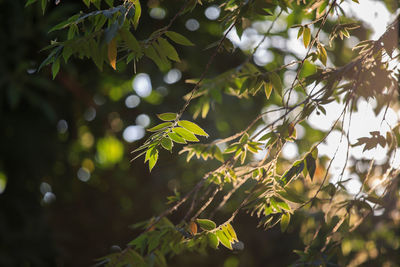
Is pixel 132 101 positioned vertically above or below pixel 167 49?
below

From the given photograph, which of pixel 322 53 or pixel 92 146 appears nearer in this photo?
pixel 322 53

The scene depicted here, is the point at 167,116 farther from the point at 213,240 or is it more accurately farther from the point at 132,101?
the point at 132,101

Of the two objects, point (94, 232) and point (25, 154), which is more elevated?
point (25, 154)

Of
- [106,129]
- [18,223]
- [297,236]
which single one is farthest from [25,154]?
[297,236]

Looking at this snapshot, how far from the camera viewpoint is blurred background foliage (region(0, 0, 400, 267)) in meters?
2.78

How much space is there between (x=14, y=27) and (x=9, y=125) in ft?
2.24

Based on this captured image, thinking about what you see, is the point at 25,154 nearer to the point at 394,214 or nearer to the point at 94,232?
the point at 94,232

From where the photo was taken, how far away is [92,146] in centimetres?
370

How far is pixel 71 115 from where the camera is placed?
3.34 m

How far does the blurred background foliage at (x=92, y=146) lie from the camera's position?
2.78m

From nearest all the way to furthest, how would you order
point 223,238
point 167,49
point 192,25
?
point 167,49
point 223,238
point 192,25

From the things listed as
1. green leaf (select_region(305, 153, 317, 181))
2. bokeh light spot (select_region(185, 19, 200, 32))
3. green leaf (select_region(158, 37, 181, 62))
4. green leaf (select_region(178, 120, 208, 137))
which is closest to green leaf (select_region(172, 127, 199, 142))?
green leaf (select_region(178, 120, 208, 137))

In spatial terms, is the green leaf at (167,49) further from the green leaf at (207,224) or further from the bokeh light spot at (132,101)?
the bokeh light spot at (132,101)

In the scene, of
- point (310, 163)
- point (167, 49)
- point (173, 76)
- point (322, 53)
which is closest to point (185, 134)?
point (167, 49)
